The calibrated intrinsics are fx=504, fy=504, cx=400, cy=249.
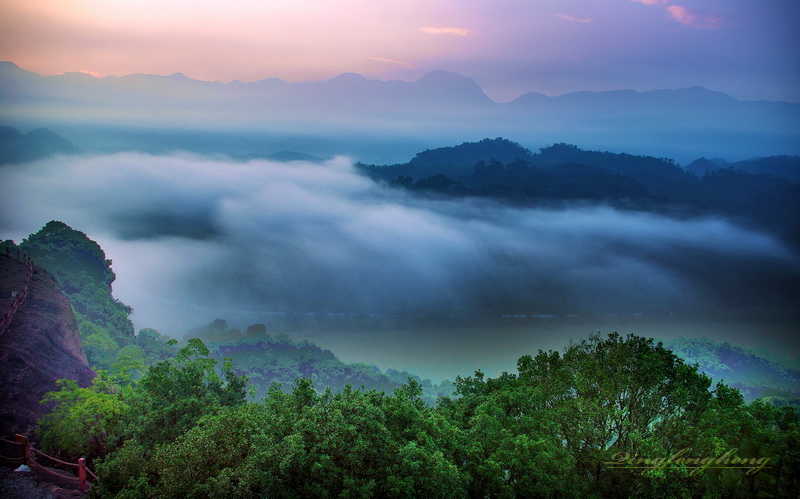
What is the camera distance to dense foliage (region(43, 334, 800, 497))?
12367 mm

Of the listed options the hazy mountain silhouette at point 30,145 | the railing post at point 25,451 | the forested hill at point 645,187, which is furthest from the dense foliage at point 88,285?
the forested hill at point 645,187

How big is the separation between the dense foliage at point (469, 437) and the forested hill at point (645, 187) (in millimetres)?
141479

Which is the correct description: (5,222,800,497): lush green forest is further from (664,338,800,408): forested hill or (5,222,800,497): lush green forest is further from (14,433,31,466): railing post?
(664,338,800,408): forested hill

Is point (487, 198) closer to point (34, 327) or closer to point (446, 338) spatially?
point (446, 338)

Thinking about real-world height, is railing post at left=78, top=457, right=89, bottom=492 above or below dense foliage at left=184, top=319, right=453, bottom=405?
above

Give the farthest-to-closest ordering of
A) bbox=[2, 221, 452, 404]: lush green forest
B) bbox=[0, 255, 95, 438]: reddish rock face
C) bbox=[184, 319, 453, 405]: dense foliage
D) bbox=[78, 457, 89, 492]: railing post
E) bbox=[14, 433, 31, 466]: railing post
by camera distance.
A: bbox=[184, 319, 453, 405]: dense foliage < bbox=[2, 221, 452, 404]: lush green forest < bbox=[0, 255, 95, 438]: reddish rock face < bbox=[14, 433, 31, 466]: railing post < bbox=[78, 457, 89, 492]: railing post

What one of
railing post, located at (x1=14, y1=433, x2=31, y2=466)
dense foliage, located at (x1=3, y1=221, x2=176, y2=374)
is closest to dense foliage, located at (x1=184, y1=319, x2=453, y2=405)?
dense foliage, located at (x1=3, y1=221, x2=176, y2=374)

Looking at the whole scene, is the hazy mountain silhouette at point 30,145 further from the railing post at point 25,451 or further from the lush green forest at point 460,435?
the railing post at point 25,451

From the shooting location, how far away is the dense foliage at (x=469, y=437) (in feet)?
40.6

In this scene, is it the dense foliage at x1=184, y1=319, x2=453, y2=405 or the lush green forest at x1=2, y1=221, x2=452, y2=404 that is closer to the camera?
the lush green forest at x1=2, y1=221, x2=452, y2=404

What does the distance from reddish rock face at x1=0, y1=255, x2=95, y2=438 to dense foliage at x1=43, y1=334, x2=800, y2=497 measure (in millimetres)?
2165

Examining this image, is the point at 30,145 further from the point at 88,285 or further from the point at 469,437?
the point at 469,437

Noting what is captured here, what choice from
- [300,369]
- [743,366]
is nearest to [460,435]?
[300,369]

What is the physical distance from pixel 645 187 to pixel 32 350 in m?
167
